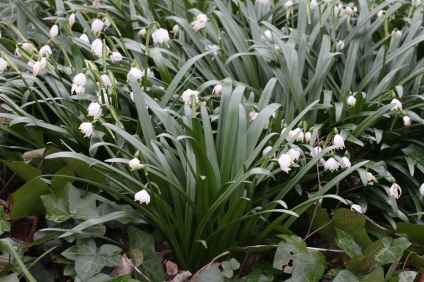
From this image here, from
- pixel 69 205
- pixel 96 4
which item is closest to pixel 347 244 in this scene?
pixel 69 205

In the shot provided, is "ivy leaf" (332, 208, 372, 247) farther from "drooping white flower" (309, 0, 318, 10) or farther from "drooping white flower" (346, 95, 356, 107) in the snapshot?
"drooping white flower" (309, 0, 318, 10)

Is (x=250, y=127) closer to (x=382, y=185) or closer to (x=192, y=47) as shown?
(x=382, y=185)

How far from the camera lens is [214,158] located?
2463mm

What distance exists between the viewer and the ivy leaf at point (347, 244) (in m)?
2.39

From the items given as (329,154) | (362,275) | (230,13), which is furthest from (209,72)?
(362,275)

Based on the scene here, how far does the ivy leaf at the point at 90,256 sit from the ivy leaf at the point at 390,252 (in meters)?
0.95

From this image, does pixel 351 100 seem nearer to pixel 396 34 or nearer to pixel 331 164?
pixel 331 164

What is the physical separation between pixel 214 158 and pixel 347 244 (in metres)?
0.59

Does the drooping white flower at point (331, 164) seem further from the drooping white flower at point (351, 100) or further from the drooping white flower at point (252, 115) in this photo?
the drooping white flower at point (351, 100)

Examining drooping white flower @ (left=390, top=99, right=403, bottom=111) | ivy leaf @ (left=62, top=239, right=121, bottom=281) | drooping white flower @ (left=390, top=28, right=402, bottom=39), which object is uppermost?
drooping white flower @ (left=390, top=28, right=402, bottom=39)

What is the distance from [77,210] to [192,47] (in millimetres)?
1367

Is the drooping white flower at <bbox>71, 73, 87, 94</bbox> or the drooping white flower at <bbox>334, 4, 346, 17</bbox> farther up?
the drooping white flower at <bbox>71, 73, 87, 94</bbox>

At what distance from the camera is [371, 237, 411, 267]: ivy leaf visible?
2363mm

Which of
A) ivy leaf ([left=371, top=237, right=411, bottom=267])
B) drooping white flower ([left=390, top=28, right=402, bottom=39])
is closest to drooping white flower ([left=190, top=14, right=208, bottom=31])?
drooping white flower ([left=390, top=28, right=402, bottom=39])
